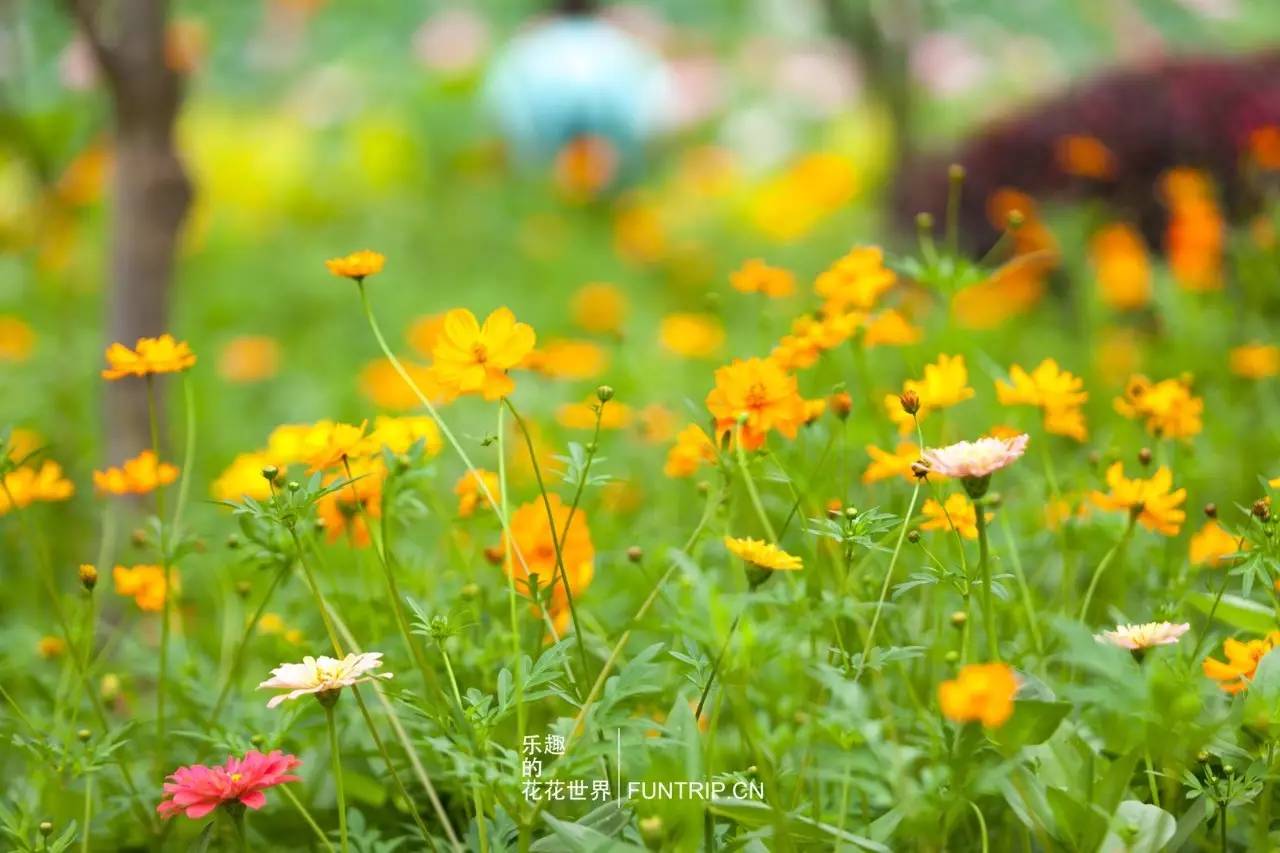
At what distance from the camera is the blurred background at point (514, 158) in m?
2.15

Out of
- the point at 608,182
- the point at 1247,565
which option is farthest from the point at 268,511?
the point at 608,182

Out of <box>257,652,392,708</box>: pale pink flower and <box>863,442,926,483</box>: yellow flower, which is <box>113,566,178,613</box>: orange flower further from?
<box>863,442,926,483</box>: yellow flower

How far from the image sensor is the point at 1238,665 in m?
0.79

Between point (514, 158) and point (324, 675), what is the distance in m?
3.95

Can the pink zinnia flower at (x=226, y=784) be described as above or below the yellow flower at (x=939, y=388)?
below

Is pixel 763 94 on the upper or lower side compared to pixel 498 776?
lower

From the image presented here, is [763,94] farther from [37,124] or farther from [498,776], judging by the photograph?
[498,776]

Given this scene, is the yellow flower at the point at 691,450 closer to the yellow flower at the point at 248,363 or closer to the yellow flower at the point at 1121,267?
the yellow flower at the point at 1121,267

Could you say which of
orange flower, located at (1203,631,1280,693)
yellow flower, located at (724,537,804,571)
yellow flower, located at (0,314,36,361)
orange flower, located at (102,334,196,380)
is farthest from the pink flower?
yellow flower, located at (0,314,36,361)

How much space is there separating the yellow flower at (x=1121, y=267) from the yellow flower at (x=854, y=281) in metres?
1.16

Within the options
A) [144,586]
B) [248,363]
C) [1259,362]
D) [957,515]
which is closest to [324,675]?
[144,586]

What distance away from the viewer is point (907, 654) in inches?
29.9

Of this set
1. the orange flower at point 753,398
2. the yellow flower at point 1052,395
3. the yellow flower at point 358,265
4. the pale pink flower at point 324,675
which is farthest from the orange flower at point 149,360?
the yellow flower at point 1052,395

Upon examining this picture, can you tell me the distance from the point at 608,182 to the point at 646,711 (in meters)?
3.57
